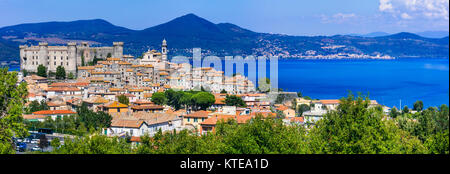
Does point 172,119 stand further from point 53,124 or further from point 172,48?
point 172,48

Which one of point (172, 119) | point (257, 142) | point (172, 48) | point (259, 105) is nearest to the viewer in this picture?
point (257, 142)

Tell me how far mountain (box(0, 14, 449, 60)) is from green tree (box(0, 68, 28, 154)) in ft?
322

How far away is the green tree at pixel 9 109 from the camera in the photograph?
8.83m

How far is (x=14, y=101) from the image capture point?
29.8 ft

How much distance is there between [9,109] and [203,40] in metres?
134

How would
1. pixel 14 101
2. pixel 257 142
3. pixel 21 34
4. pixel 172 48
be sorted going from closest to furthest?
pixel 14 101 < pixel 257 142 < pixel 172 48 < pixel 21 34

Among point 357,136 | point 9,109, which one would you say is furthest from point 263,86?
point 9,109

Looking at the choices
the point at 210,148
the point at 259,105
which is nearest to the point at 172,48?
the point at 259,105

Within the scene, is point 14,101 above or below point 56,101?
above

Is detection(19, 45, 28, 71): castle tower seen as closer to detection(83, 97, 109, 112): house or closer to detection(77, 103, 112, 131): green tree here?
detection(83, 97, 109, 112): house

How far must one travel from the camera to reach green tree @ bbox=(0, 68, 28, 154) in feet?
29.0

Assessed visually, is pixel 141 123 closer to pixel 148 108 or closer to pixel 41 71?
pixel 148 108

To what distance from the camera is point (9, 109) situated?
359 inches

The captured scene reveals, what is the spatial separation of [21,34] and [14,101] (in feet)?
515
